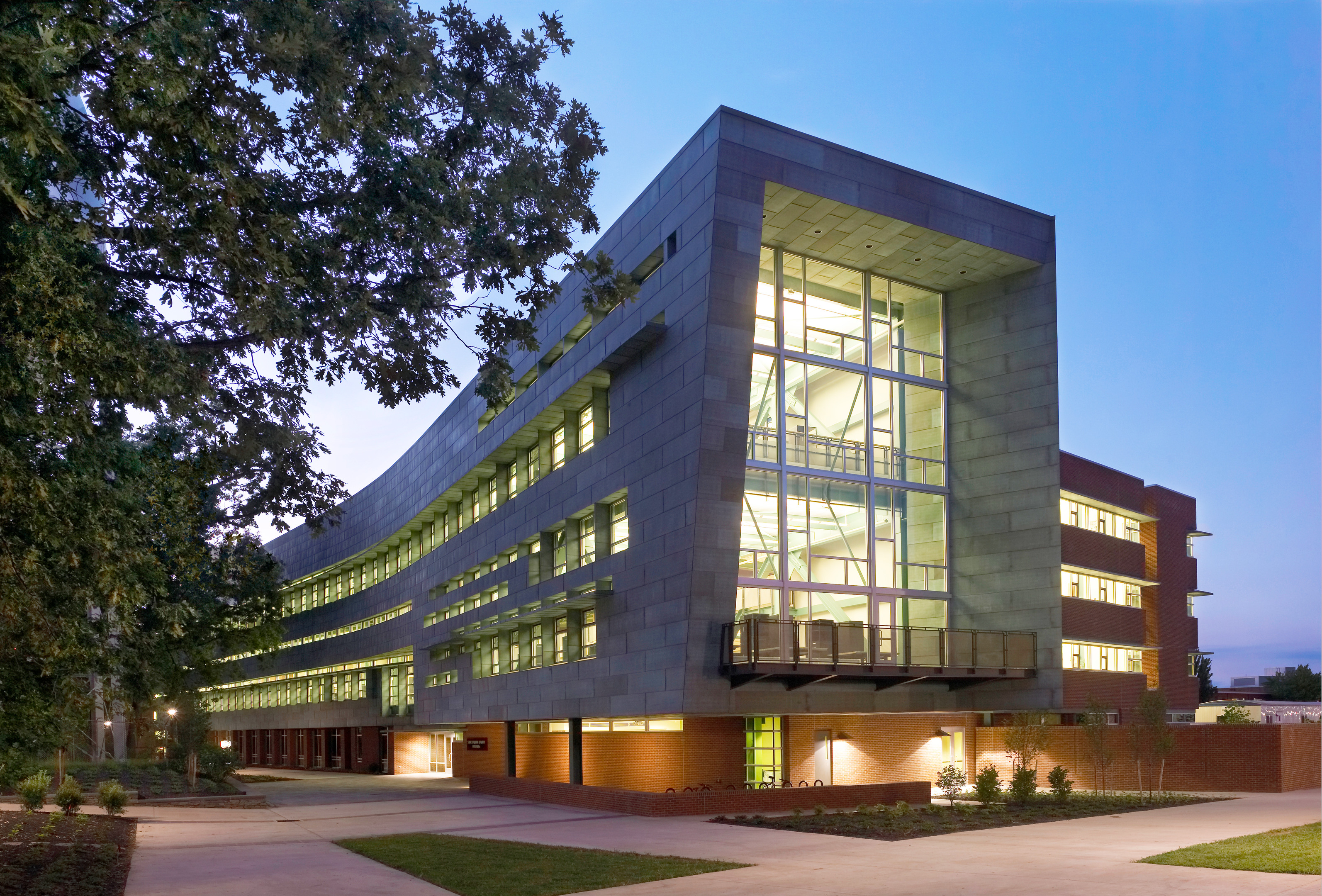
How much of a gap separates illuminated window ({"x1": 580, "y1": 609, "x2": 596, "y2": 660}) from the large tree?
1756 centimetres

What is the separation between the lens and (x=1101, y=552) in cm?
4084

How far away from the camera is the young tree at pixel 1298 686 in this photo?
113875 millimetres

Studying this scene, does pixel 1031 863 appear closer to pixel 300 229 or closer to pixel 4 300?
pixel 300 229

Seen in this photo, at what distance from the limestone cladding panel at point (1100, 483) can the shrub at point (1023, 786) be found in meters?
12.9

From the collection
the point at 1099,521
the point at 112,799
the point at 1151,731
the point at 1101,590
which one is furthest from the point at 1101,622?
the point at 112,799

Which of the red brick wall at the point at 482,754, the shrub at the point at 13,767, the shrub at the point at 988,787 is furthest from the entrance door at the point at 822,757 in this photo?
the shrub at the point at 13,767

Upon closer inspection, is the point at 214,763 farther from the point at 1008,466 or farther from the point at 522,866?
the point at 1008,466

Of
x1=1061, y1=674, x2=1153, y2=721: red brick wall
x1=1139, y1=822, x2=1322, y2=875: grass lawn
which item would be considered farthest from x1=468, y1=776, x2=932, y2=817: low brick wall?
x1=1139, y1=822, x2=1322, y2=875: grass lawn

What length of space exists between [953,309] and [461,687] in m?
25.8

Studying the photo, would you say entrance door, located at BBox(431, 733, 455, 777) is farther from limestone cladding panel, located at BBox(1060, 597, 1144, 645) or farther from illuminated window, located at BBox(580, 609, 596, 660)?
limestone cladding panel, located at BBox(1060, 597, 1144, 645)

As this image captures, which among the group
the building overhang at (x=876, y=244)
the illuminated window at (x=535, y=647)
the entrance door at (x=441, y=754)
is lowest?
the entrance door at (x=441, y=754)

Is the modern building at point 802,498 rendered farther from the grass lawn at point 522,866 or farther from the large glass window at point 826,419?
the grass lawn at point 522,866

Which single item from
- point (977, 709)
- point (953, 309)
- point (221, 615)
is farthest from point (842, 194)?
point (221, 615)

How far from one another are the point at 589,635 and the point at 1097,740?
Result: 581 inches
